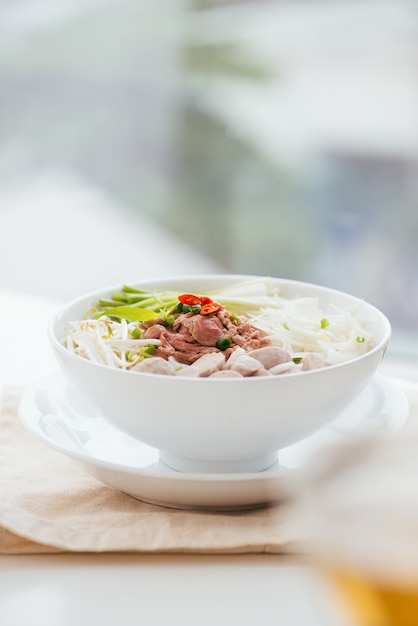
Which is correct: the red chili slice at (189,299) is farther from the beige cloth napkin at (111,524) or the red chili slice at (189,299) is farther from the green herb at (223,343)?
the beige cloth napkin at (111,524)

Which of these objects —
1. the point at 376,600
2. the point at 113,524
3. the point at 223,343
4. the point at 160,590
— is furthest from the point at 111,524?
the point at 376,600

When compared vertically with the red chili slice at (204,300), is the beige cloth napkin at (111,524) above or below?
below

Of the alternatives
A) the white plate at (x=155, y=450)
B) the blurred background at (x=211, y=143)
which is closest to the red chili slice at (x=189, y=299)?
the white plate at (x=155, y=450)

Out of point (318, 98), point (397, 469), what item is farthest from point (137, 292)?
point (318, 98)

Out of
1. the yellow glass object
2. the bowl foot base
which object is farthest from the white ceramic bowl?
the yellow glass object

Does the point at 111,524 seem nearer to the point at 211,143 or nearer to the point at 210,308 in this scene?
the point at 210,308

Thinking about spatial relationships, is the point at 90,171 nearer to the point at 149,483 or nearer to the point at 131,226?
the point at 131,226

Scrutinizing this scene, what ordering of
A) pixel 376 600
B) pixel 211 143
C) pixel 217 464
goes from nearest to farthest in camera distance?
1. pixel 376 600
2. pixel 217 464
3. pixel 211 143
